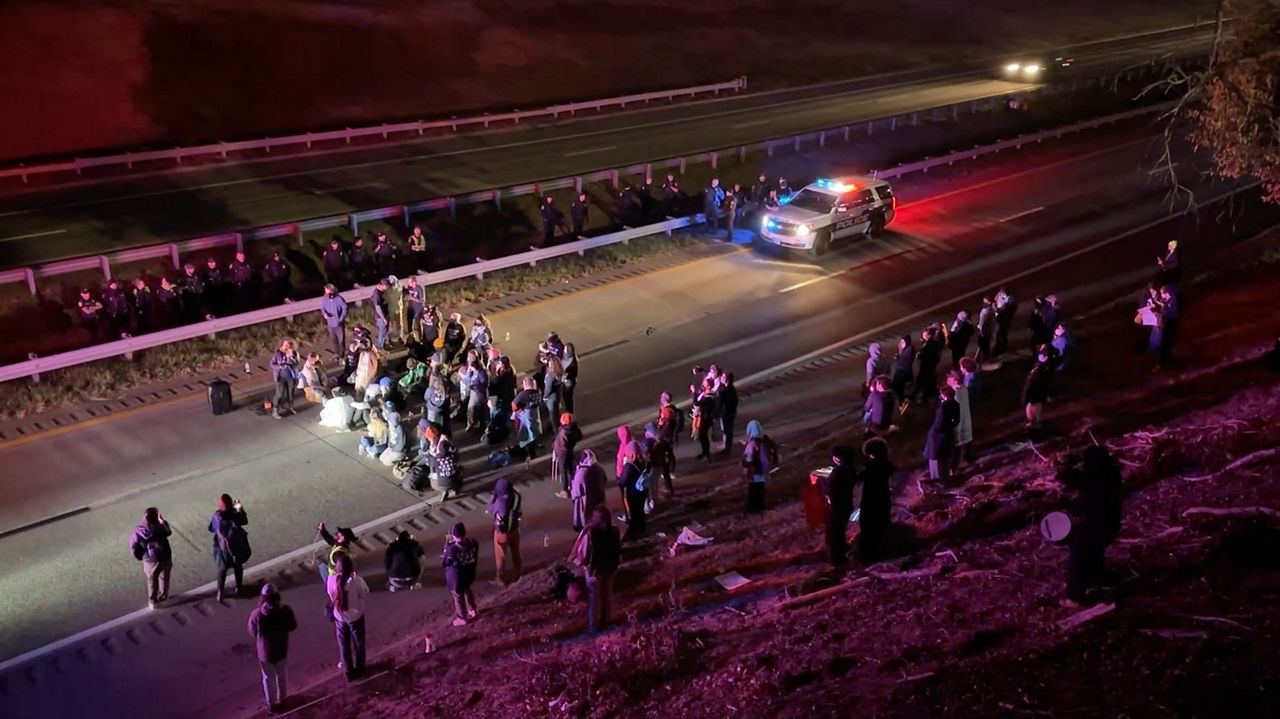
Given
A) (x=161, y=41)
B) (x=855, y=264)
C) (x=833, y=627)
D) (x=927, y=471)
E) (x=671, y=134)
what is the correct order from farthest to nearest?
(x=161, y=41) → (x=671, y=134) → (x=855, y=264) → (x=927, y=471) → (x=833, y=627)

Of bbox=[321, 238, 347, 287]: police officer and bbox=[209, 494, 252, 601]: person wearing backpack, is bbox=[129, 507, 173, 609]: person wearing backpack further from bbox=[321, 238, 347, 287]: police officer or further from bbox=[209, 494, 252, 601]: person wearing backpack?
bbox=[321, 238, 347, 287]: police officer

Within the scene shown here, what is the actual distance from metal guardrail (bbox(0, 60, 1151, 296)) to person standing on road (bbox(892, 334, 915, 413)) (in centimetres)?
1306

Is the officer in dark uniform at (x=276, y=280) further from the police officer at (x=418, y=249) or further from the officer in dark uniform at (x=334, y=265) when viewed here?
the police officer at (x=418, y=249)

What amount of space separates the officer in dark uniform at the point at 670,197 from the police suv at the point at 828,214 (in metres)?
2.83

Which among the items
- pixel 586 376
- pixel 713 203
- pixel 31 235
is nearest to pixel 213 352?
pixel 586 376

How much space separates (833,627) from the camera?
30.2ft

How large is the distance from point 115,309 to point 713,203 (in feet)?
45.8

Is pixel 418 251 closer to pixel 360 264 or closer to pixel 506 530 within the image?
pixel 360 264

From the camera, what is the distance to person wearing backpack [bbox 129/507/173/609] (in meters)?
11.0

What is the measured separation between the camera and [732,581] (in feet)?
36.4

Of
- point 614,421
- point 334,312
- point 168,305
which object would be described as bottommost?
point 614,421

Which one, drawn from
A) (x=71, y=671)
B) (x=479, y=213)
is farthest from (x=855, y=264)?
(x=71, y=671)

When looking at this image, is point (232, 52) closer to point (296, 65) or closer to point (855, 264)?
point (296, 65)

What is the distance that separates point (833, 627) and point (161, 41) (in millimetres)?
38267
